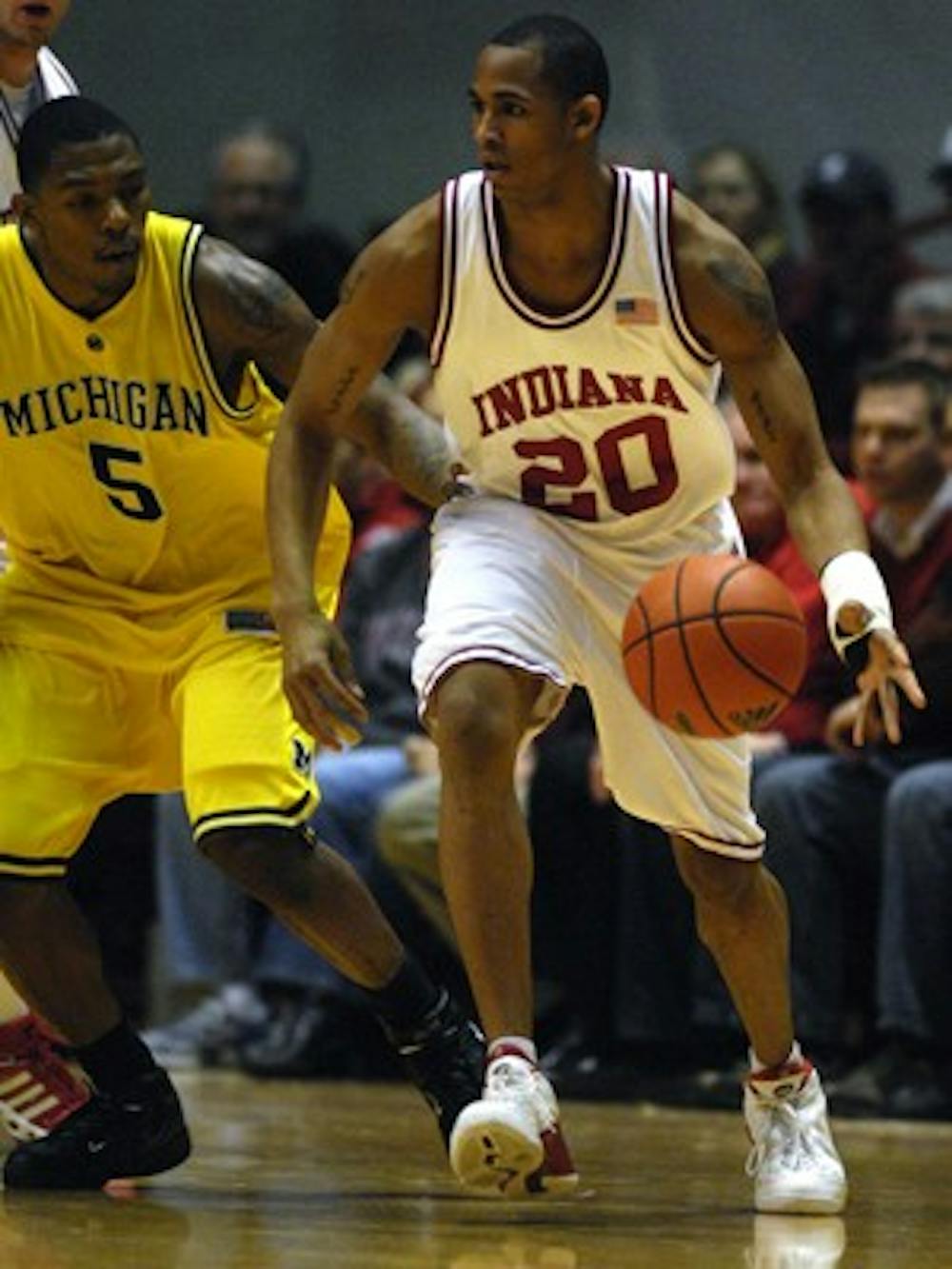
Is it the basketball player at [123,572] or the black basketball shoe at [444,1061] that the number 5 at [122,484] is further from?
the black basketball shoe at [444,1061]

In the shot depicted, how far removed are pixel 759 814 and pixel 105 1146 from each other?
2.89 meters

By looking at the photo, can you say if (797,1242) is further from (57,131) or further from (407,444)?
(57,131)

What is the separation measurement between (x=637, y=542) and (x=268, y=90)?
6.59 metres

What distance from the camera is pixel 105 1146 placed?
6035 mm

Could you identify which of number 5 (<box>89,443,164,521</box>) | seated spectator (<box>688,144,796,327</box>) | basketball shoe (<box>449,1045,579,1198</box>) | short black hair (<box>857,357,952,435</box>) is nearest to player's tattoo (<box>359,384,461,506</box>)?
number 5 (<box>89,443,164,521</box>)

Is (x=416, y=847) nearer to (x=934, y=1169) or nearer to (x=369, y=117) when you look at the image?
(x=934, y=1169)

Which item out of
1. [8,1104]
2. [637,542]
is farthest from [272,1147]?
[637,542]

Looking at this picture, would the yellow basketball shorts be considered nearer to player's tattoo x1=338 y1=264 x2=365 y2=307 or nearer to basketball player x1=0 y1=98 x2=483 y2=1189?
basketball player x1=0 y1=98 x2=483 y2=1189

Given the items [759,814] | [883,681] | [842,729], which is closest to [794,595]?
[842,729]

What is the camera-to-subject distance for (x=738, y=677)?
5363 millimetres

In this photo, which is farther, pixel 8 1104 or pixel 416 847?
pixel 416 847

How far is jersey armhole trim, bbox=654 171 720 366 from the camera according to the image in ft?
18.8

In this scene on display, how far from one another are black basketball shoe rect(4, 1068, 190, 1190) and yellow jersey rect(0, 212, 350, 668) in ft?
2.79

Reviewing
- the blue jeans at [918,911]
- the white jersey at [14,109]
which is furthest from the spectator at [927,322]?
the white jersey at [14,109]
